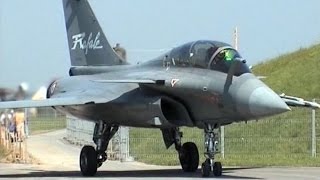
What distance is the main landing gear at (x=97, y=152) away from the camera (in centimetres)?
2109

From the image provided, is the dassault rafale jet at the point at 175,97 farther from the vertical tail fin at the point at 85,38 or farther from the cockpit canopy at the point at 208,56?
the vertical tail fin at the point at 85,38

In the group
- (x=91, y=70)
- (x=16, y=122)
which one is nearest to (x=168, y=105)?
(x=91, y=70)

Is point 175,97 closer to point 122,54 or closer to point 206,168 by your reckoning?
point 206,168

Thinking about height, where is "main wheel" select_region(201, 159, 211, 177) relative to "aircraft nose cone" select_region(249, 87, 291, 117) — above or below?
below

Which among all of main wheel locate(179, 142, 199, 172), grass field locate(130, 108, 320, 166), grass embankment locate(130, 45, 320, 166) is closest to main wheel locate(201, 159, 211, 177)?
main wheel locate(179, 142, 199, 172)

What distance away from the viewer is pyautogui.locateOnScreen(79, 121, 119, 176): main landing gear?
69.2 ft

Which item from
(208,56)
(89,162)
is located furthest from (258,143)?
(208,56)

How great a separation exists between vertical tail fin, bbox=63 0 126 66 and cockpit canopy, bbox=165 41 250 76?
4.22 meters

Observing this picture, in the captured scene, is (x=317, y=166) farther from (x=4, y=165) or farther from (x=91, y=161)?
(x=4, y=165)

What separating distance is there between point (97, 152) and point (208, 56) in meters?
4.00

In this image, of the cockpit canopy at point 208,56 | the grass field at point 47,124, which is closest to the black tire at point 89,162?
the cockpit canopy at point 208,56

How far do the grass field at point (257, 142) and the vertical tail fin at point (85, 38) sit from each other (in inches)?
164

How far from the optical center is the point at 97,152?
69.8 feet

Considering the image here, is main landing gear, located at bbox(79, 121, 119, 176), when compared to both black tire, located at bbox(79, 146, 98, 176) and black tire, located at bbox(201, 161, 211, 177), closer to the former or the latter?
black tire, located at bbox(79, 146, 98, 176)
